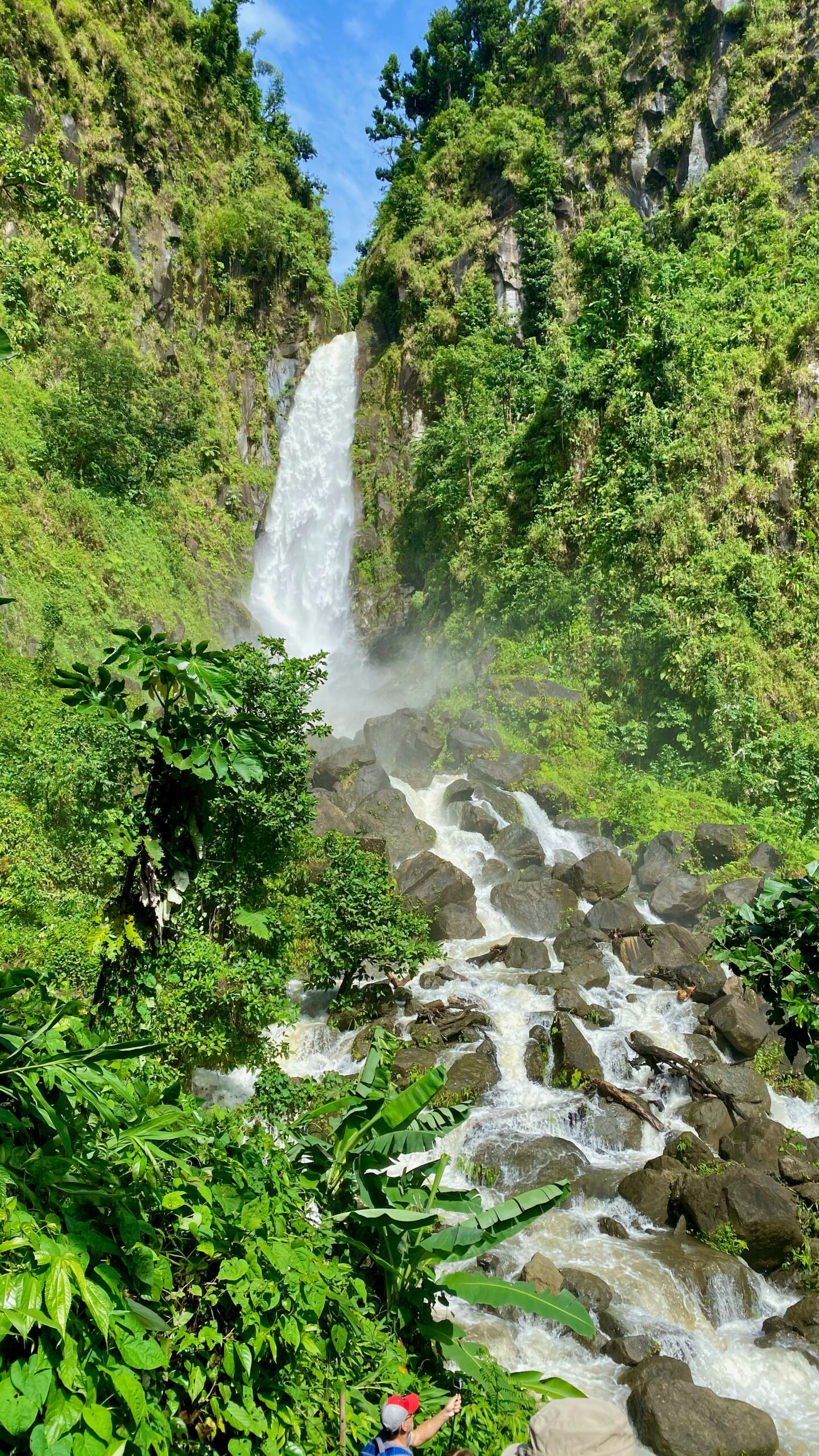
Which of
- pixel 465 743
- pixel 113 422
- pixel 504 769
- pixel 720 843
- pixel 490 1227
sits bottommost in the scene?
pixel 720 843

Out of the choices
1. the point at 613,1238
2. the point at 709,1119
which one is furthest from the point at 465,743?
the point at 613,1238

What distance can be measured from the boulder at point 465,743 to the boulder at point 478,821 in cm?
227

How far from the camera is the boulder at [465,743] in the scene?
19984mm

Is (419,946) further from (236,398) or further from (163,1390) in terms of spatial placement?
(236,398)

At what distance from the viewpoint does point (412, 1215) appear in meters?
3.30

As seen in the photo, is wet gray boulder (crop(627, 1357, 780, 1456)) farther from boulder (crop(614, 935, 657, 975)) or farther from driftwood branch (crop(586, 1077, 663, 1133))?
boulder (crop(614, 935, 657, 975))

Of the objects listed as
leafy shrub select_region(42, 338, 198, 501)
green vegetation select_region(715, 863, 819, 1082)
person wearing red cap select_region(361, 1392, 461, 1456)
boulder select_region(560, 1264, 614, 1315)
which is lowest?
boulder select_region(560, 1264, 614, 1315)

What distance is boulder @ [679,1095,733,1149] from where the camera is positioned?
9.60m

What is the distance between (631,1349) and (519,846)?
10.1 metres

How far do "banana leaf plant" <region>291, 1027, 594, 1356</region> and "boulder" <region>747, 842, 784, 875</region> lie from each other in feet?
42.3

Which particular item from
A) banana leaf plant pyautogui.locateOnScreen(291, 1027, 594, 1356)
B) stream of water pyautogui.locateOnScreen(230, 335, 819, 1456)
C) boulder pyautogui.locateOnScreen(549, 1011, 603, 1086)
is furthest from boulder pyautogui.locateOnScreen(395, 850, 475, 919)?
banana leaf plant pyautogui.locateOnScreen(291, 1027, 594, 1356)

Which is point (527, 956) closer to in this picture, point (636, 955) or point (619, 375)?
point (636, 955)

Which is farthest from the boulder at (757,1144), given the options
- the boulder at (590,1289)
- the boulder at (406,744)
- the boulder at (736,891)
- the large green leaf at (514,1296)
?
the boulder at (406,744)

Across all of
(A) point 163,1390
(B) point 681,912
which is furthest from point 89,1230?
(B) point 681,912
